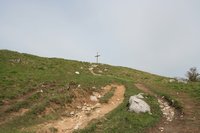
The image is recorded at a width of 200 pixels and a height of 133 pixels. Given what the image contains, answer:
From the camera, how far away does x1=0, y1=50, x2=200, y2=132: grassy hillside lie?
2389cm

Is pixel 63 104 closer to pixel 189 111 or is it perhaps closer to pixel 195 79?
pixel 189 111

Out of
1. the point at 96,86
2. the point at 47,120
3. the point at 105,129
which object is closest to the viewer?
the point at 105,129

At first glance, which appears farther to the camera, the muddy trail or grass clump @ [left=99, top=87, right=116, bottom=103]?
grass clump @ [left=99, top=87, right=116, bottom=103]

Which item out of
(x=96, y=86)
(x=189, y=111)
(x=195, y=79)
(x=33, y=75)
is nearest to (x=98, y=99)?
(x=96, y=86)

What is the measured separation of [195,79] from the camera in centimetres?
4944

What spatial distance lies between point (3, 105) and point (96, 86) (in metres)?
9.21

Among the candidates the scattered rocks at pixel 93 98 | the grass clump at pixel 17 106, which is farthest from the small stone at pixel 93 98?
the grass clump at pixel 17 106

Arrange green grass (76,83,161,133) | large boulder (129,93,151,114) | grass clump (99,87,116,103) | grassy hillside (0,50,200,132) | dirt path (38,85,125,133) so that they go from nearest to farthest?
green grass (76,83,161,133)
dirt path (38,85,125,133)
grassy hillside (0,50,200,132)
large boulder (129,93,151,114)
grass clump (99,87,116,103)

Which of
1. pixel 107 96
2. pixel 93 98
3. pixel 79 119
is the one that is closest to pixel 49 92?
pixel 93 98

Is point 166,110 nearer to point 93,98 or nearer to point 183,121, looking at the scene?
point 183,121

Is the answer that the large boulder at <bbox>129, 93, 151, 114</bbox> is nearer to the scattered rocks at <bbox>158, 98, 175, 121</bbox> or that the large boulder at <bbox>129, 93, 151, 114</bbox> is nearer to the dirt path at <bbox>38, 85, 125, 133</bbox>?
the scattered rocks at <bbox>158, 98, 175, 121</bbox>

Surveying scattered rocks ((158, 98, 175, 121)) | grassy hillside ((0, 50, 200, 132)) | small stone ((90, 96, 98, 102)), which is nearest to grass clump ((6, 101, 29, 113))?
grassy hillside ((0, 50, 200, 132))

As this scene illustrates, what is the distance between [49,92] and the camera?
30.8 meters

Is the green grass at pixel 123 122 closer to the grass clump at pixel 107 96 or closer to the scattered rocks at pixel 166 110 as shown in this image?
the scattered rocks at pixel 166 110
